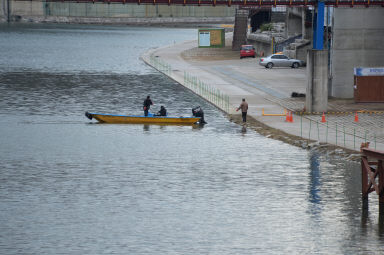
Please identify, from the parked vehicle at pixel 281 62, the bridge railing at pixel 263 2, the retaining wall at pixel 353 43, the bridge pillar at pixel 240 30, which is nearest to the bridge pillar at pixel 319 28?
the bridge railing at pixel 263 2

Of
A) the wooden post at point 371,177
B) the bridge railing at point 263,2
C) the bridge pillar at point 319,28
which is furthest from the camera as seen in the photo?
the bridge railing at point 263,2

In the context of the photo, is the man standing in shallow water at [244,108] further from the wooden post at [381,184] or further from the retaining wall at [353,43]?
the wooden post at [381,184]

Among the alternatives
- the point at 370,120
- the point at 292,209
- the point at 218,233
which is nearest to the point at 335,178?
the point at 292,209

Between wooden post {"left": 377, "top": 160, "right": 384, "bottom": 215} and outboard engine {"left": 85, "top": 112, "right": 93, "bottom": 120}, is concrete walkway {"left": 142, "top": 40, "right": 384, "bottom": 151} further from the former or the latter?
outboard engine {"left": 85, "top": 112, "right": 93, "bottom": 120}

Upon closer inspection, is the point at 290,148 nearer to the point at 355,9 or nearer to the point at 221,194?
the point at 221,194

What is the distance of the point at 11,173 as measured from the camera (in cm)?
4238

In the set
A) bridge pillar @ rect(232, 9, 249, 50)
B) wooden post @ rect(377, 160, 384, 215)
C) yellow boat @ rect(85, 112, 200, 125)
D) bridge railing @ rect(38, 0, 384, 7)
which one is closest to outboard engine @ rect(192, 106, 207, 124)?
yellow boat @ rect(85, 112, 200, 125)

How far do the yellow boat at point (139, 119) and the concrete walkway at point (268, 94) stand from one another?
5.01m

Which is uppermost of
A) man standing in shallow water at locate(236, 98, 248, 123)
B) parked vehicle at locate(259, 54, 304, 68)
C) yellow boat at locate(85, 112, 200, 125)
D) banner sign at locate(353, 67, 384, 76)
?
banner sign at locate(353, 67, 384, 76)

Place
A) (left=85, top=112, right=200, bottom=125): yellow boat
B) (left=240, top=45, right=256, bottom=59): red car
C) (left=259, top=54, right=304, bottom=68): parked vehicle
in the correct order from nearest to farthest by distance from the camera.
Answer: (left=85, top=112, right=200, bottom=125): yellow boat
(left=259, top=54, right=304, bottom=68): parked vehicle
(left=240, top=45, right=256, bottom=59): red car

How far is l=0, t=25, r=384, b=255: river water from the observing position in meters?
31.5

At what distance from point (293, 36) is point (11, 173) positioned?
75.3 meters

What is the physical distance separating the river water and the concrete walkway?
262cm

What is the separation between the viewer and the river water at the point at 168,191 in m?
31.5
